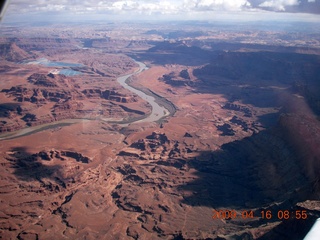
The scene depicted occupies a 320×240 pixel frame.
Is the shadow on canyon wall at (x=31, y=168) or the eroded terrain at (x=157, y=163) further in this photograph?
the shadow on canyon wall at (x=31, y=168)

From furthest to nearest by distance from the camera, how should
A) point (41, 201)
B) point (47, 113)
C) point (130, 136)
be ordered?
1. point (47, 113)
2. point (130, 136)
3. point (41, 201)

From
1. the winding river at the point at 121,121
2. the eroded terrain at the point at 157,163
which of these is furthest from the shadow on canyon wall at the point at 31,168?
the winding river at the point at 121,121

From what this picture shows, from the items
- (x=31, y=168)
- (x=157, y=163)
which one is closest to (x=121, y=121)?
(x=157, y=163)

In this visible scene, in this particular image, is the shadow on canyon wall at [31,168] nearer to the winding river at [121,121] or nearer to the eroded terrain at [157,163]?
the eroded terrain at [157,163]

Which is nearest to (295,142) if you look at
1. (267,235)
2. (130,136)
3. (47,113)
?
(267,235)

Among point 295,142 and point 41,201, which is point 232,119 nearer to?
point 295,142

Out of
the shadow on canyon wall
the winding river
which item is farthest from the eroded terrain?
the winding river

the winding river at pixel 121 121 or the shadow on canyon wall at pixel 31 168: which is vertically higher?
the shadow on canyon wall at pixel 31 168

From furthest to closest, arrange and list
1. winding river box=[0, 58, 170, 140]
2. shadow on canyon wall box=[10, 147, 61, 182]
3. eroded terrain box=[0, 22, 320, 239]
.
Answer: winding river box=[0, 58, 170, 140] → shadow on canyon wall box=[10, 147, 61, 182] → eroded terrain box=[0, 22, 320, 239]

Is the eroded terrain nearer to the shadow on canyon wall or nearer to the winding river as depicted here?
the shadow on canyon wall
